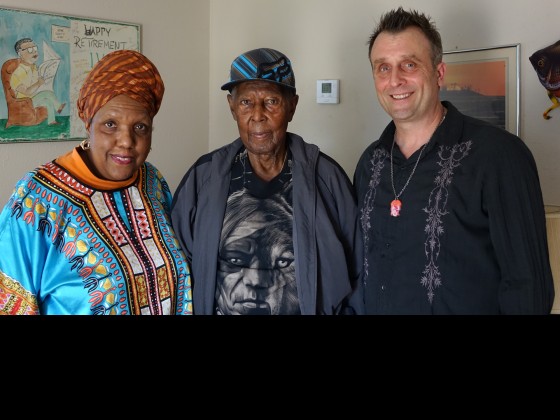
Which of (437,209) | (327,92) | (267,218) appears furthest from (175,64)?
(437,209)

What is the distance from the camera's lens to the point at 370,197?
1745 millimetres

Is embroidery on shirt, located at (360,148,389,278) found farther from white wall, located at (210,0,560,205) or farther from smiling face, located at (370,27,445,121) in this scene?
white wall, located at (210,0,560,205)

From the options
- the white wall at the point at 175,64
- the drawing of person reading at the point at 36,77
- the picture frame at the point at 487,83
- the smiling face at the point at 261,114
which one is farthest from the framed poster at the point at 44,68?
the picture frame at the point at 487,83

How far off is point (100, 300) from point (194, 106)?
2450 mm

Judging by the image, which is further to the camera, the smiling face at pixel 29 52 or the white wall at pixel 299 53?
the smiling face at pixel 29 52

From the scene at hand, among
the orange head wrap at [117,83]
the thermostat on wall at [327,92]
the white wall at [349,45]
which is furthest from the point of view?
the thermostat on wall at [327,92]

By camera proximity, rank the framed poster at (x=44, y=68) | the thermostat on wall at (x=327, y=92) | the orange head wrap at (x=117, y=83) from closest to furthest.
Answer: the orange head wrap at (x=117, y=83) < the framed poster at (x=44, y=68) < the thermostat on wall at (x=327, y=92)

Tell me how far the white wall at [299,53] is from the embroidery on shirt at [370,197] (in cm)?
87

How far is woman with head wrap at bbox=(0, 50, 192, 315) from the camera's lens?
1.39 metres

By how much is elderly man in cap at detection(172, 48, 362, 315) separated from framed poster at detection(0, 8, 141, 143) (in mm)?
1446

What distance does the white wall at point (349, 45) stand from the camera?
2.31 metres

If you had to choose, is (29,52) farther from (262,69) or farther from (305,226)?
(305,226)

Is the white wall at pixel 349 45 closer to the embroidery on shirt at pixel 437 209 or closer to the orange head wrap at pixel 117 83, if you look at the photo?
the embroidery on shirt at pixel 437 209

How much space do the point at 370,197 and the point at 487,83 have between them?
40.3 inches
